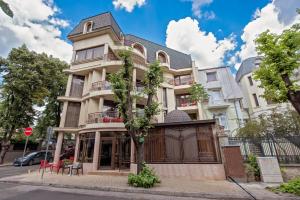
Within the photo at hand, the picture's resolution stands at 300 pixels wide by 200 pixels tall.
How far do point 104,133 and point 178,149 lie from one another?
6.70 metres

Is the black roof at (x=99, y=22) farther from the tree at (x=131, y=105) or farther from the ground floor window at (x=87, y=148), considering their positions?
the ground floor window at (x=87, y=148)

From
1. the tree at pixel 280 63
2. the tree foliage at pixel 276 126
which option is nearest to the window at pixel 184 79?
the tree foliage at pixel 276 126

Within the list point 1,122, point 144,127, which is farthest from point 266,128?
point 1,122

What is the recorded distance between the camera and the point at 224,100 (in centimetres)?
2080

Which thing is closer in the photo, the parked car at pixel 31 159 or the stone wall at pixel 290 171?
the stone wall at pixel 290 171

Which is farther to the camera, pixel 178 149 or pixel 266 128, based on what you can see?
pixel 266 128

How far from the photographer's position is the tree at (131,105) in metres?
9.24

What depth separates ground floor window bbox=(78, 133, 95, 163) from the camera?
1347 cm

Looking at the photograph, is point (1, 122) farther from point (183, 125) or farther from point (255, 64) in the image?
point (255, 64)

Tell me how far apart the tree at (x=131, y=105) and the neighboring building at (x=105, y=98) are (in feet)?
6.35

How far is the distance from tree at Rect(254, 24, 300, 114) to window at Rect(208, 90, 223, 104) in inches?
487

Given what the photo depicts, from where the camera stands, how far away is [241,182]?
878 cm

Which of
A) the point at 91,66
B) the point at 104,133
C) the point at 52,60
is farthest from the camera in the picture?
the point at 52,60

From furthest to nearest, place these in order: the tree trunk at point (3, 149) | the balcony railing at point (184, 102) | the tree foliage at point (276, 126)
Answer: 1. the balcony railing at point (184, 102)
2. the tree trunk at point (3, 149)
3. the tree foliage at point (276, 126)
